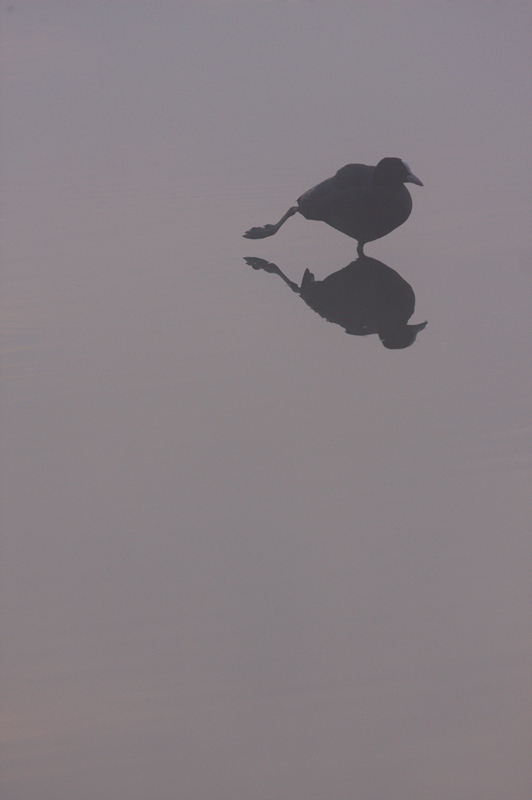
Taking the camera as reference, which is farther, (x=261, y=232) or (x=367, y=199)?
(x=261, y=232)

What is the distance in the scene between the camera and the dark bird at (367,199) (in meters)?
5.48

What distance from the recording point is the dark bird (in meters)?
5.48

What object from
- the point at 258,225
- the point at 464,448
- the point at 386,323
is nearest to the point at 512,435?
the point at 464,448

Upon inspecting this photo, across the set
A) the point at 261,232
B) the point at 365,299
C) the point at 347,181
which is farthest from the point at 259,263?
the point at 365,299

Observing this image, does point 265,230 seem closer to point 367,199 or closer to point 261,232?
point 261,232

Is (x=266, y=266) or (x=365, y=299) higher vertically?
(x=266, y=266)

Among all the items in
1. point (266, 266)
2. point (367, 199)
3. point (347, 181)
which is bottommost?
point (266, 266)

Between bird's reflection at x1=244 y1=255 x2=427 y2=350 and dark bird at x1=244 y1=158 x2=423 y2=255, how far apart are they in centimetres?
23

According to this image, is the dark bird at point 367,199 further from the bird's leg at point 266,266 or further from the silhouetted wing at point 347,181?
the bird's leg at point 266,266

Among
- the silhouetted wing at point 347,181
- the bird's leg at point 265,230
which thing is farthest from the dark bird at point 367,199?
the bird's leg at point 265,230

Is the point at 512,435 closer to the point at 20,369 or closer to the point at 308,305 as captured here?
the point at 308,305

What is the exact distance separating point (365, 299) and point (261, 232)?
1215 millimetres

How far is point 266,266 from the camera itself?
5.74 m

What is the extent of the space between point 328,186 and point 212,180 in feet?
6.18
